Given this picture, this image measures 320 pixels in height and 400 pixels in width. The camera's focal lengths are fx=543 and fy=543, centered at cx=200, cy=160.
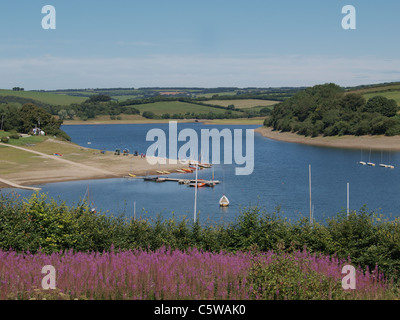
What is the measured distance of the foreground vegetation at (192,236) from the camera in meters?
15.8

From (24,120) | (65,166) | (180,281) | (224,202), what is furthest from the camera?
(24,120)

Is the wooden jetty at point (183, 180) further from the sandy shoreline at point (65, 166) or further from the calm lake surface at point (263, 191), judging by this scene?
the sandy shoreline at point (65, 166)

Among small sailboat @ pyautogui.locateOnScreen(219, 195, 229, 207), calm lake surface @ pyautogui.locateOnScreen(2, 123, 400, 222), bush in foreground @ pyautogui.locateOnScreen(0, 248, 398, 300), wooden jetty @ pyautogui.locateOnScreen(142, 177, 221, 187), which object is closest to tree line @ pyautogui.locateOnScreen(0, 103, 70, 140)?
calm lake surface @ pyautogui.locateOnScreen(2, 123, 400, 222)

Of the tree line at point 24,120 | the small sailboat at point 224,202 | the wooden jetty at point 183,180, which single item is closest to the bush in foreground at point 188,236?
the small sailboat at point 224,202

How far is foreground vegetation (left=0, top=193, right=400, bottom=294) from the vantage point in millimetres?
15812

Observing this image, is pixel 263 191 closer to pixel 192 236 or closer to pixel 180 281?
pixel 192 236

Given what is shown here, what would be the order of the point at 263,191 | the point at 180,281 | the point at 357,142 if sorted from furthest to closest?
1. the point at 357,142
2. the point at 263,191
3. the point at 180,281

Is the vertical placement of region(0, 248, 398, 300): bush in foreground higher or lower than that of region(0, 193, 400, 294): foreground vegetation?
higher

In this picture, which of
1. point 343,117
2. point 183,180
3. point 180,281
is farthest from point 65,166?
point 343,117

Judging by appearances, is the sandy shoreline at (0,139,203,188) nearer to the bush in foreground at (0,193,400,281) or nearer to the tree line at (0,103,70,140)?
the tree line at (0,103,70,140)

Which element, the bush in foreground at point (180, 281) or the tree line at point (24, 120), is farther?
the tree line at point (24, 120)

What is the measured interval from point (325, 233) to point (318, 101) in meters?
185

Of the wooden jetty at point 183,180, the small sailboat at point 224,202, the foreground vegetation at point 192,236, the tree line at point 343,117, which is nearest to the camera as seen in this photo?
the foreground vegetation at point 192,236

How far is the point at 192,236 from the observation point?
59.1 ft
